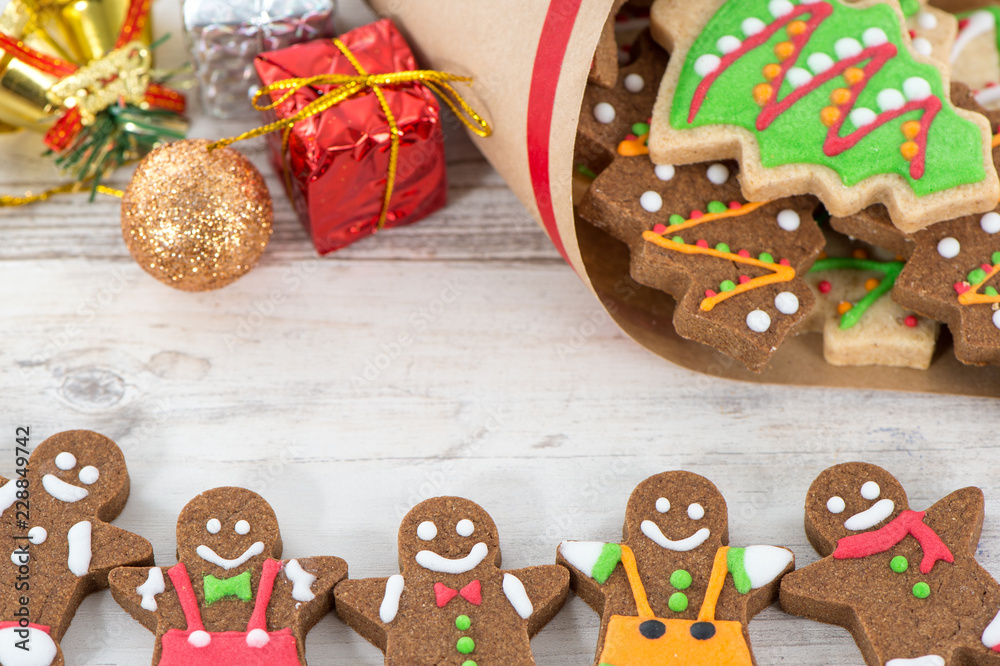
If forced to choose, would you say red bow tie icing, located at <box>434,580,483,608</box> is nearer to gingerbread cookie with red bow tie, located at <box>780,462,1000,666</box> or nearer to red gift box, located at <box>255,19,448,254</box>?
gingerbread cookie with red bow tie, located at <box>780,462,1000,666</box>

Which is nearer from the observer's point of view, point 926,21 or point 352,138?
point 352,138

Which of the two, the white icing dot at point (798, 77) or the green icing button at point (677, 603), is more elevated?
the white icing dot at point (798, 77)

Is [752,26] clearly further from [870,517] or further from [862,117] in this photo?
[870,517]

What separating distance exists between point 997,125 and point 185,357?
1.21m

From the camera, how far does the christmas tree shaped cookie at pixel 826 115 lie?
1.32m

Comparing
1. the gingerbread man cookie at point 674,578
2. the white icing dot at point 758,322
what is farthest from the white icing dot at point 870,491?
the white icing dot at point 758,322

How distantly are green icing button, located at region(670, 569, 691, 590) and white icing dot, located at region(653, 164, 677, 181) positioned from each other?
536mm

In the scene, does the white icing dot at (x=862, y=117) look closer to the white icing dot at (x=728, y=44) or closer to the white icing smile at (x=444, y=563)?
the white icing dot at (x=728, y=44)

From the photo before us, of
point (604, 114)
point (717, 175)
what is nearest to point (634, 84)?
point (604, 114)

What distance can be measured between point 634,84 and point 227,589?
887 millimetres

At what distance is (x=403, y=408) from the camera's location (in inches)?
55.4

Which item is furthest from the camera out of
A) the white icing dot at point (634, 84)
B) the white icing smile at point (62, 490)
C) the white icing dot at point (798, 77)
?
the white icing dot at point (634, 84)

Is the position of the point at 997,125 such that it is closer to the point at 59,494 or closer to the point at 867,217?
the point at 867,217

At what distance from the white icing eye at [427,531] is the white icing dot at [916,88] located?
85 centimetres
